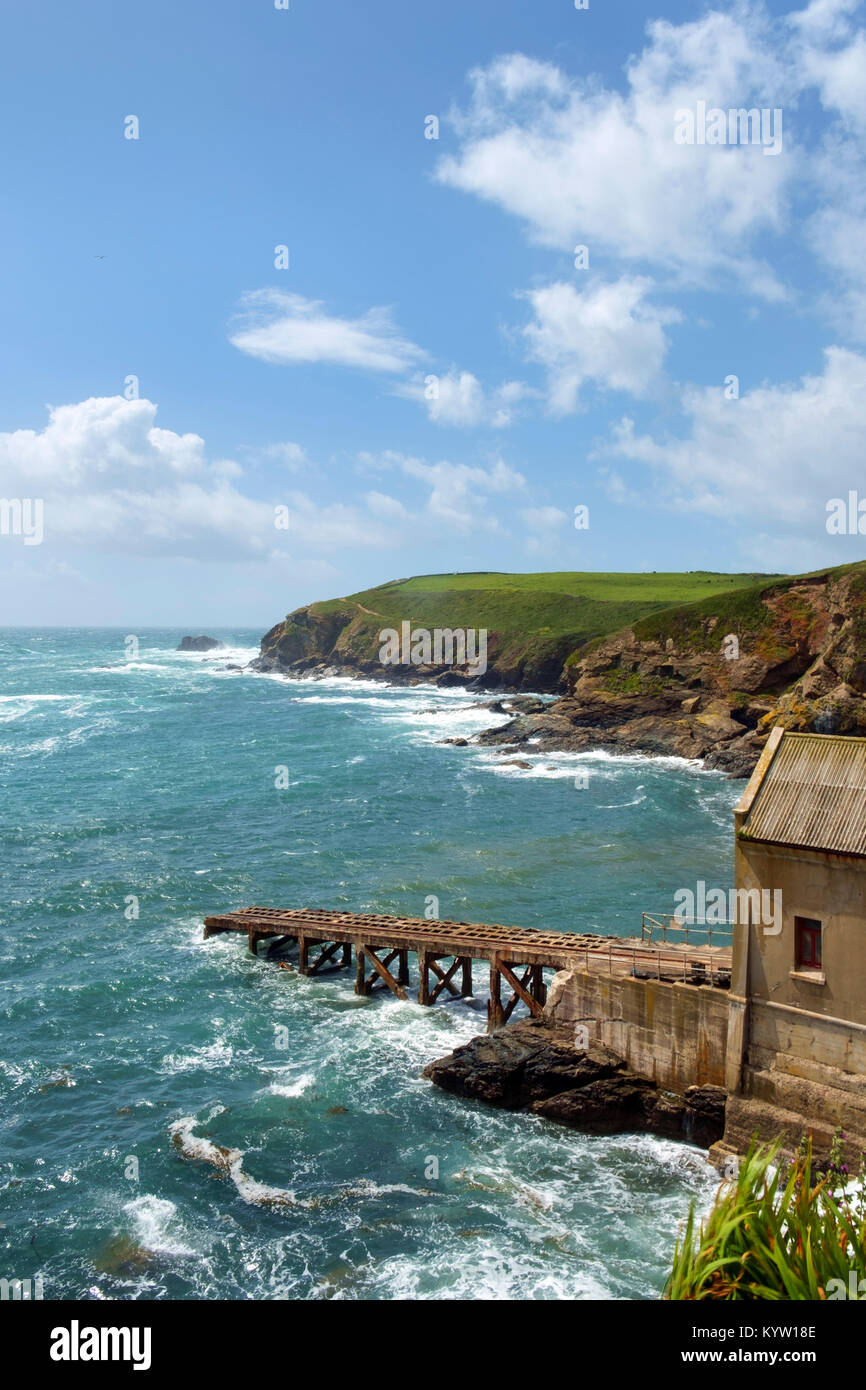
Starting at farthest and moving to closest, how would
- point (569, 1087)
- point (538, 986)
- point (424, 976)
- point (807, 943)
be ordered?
point (424, 976)
point (538, 986)
point (569, 1087)
point (807, 943)

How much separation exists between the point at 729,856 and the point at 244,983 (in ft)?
92.1

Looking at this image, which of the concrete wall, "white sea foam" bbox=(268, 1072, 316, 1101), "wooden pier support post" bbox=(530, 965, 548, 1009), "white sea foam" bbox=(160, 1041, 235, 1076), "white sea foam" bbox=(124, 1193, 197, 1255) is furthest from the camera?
"wooden pier support post" bbox=(530, 965, 548, 1009)

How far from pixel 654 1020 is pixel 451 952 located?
9.63 metres

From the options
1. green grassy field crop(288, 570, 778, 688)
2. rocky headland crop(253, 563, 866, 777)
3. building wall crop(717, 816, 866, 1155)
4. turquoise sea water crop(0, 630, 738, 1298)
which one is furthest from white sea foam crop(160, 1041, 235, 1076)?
green grassy field crop(288, 570, 778, 688)

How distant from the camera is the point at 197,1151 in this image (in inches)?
1009

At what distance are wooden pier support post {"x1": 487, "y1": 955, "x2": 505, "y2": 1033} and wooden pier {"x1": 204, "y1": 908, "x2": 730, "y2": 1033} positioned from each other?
0.04 meters

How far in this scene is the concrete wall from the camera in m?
25.9

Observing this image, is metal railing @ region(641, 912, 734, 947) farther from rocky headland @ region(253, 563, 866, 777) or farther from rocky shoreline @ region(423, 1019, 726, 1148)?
rocky headland @ region(253, 563, 866, 777)

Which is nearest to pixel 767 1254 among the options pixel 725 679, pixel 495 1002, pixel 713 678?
pixel 495 1002

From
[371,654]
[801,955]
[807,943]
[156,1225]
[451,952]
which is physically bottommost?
[156,1225]

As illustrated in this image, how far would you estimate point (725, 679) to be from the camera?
91.7 meters

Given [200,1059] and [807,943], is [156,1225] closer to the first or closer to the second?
[200,1059]
